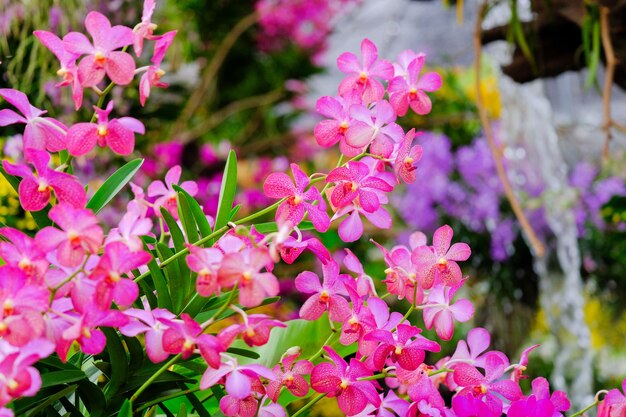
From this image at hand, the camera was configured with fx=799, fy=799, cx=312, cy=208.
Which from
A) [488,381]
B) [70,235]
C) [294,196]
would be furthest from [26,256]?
[488,381]

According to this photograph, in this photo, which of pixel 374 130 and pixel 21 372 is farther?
pixel 374 130

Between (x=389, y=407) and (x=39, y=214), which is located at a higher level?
(x=39, y=214)

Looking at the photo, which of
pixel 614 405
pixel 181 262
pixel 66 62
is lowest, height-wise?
pixel 614 405

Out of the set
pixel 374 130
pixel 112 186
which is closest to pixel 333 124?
pixel 374 130

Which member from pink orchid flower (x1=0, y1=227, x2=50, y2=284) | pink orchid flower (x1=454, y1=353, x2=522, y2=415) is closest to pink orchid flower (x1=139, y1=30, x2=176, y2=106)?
pink orchid flower (x1=0, y1=227, x2=50, y2=284)

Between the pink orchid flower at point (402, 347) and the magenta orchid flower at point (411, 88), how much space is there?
4.8 inches

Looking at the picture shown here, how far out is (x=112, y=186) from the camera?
1.41 ft

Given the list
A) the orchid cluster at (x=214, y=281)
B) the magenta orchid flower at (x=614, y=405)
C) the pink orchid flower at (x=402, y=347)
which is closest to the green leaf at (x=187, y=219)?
the orchid cluster at (x=214, y=281)

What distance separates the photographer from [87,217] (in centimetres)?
32

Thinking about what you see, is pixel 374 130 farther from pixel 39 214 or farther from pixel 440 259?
pixel 39 214

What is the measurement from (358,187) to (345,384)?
0.32 ft

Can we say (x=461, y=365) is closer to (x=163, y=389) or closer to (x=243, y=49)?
(x=163, y=389)

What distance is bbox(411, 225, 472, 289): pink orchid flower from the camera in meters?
0.41

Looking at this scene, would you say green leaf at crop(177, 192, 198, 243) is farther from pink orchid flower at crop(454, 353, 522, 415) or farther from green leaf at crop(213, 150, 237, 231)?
pink orchid flower at crop(454, 353, 522, 415)
